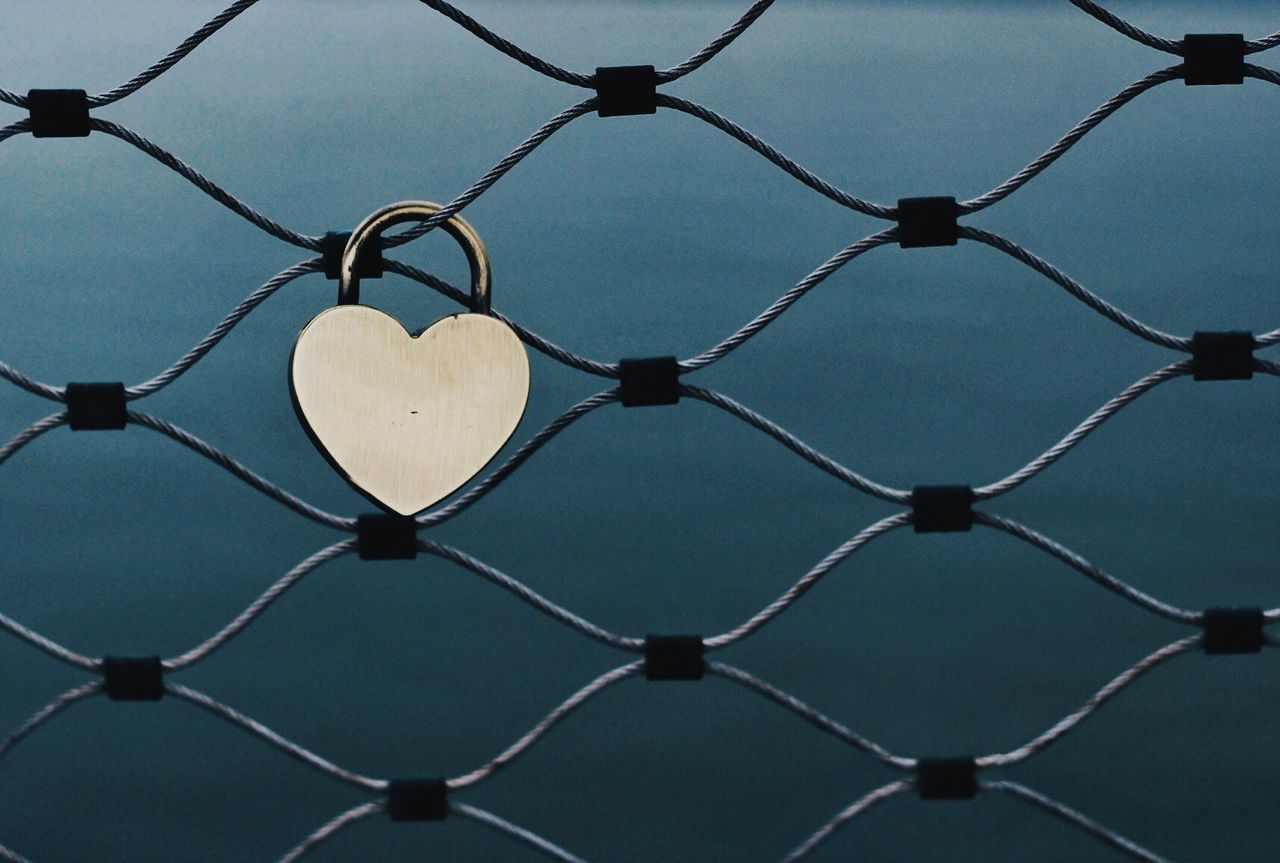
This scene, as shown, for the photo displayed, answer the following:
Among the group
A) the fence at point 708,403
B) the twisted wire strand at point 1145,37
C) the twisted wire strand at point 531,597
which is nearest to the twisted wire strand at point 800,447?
the fence at point 708,403

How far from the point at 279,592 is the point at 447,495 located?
4.1 inches

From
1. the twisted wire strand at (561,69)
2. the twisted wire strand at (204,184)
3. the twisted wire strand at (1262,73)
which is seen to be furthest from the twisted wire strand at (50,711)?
the twisted wire strand at (1262,73)

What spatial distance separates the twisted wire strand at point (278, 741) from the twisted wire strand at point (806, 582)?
0.49 feet

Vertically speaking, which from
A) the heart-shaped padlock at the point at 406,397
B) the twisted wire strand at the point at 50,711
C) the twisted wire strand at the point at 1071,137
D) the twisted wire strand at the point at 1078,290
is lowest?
the twisted wire strand at the point at 50,711

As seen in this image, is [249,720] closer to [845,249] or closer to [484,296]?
[484,296]

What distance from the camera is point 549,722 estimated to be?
0.48m

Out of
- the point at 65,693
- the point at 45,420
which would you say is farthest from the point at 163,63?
the point at 65,693

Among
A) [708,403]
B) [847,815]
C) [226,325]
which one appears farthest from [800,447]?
[226,325]

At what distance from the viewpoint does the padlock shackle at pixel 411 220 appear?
1.48 ft

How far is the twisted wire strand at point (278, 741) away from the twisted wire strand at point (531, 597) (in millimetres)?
94

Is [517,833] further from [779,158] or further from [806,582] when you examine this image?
[779,158]

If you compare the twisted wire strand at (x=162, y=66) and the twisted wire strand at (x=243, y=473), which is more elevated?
the twisted wire strand at (x=162, y=66)

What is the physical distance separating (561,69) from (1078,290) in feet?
0.75

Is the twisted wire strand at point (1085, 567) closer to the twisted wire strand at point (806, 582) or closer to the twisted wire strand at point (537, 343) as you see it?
the twisted wire strand at point (806, 582)
